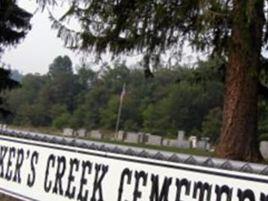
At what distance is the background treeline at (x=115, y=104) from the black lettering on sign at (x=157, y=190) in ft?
226

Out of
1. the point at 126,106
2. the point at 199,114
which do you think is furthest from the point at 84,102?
the point at 199,114

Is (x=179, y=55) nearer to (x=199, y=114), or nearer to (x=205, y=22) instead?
(x=205, y=22)

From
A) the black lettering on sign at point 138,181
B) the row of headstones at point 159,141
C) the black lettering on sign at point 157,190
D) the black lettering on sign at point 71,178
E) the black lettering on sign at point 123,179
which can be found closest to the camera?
the black lettering on sign at point 157,190

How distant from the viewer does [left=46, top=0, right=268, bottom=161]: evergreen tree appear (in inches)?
406

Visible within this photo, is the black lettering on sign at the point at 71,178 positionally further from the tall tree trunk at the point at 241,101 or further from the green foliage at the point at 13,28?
the green foliage at the point at 13,28

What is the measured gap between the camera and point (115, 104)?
4144 inches

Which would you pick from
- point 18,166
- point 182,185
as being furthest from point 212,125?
point 182,185

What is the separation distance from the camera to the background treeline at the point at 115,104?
9712cm

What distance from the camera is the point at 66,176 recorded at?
7.92 m

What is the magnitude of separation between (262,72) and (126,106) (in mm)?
93942

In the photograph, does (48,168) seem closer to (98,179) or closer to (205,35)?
(98,179)

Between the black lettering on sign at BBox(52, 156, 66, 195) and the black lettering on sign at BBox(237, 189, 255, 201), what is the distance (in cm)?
292

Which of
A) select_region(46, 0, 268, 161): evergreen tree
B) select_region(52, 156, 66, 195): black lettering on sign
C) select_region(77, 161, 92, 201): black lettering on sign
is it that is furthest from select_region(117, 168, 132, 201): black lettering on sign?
select_region(46, 0, 268, 161): evergreen tree

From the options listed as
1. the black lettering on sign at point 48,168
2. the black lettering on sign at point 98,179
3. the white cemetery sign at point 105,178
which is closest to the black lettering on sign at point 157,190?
the white cemetery sign at point 105,178
